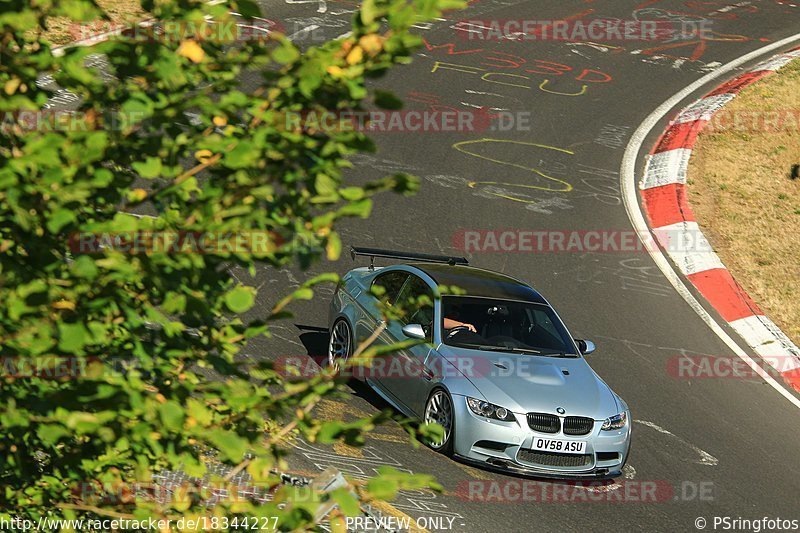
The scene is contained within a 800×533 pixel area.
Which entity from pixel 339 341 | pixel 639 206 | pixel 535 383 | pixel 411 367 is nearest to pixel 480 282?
pixel 411 367

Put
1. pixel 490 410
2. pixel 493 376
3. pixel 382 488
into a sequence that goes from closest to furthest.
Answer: pixel 382 488 < pixel 490 410 < pixel 493 376

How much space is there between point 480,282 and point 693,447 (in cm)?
269

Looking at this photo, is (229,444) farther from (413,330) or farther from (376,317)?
(376,317)

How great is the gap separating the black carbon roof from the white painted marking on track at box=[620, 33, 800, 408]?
10.4 ft

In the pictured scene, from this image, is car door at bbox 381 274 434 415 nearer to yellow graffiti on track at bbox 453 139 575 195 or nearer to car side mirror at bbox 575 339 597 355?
car side mirror at bbox 575 339 597 355

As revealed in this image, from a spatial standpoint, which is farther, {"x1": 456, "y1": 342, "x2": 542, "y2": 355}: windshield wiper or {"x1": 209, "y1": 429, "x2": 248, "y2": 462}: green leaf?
{"x1": 456, "y1": 342, "x2": 542, "y2": 355}: windshield wiper

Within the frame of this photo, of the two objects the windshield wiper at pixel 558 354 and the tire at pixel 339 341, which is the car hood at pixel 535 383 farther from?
the tire at pixel 339 341

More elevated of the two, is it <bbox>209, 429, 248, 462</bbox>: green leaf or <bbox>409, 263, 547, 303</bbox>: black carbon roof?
<bbox>209, 429, 248, 462</bbox>: green leaf

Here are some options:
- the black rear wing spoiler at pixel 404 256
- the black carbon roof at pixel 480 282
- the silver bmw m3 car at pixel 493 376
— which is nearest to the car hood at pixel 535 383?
the silver bmw m3 car at pixel 493 376

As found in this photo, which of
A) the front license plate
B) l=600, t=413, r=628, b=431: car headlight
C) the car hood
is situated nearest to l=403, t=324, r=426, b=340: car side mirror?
the car hood

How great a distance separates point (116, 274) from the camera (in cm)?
279

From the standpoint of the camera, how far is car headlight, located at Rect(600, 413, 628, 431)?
9.23m

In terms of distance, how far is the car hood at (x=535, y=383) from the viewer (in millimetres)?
9156

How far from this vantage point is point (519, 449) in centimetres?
895
